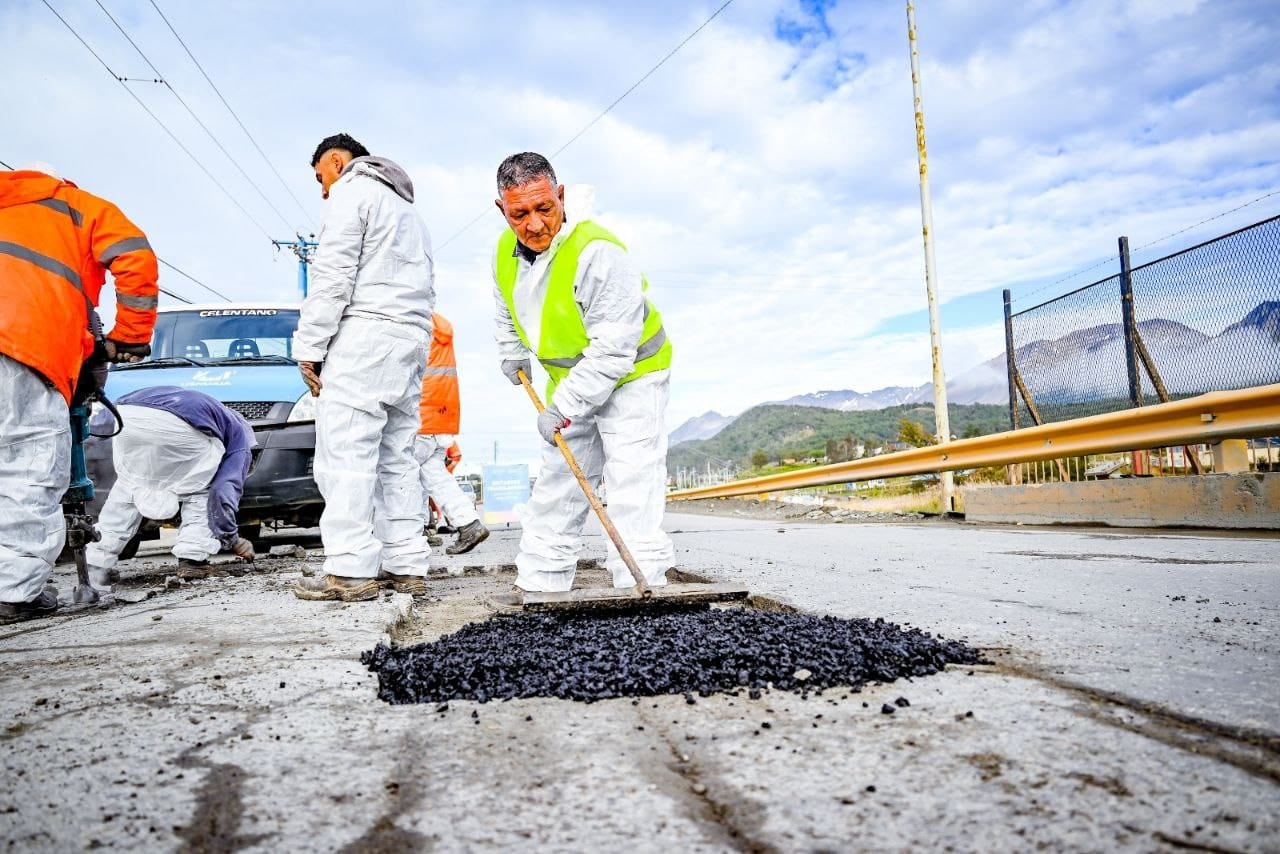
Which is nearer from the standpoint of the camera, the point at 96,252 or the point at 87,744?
the point at 87,744

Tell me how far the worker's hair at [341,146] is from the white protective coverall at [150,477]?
71.1 inches

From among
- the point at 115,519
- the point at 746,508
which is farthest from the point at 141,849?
the point at 746,508

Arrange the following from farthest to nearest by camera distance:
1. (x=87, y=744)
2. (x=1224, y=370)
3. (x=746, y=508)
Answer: (x=746, y=508)
(x=1224, y=370)
(x=87, y=744)

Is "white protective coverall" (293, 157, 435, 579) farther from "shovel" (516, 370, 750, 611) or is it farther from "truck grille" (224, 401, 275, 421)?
"truck grille" (224, 401, 275, 421)

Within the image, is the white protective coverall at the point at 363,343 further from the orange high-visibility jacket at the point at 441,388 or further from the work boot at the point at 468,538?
the orange high-visibility jacket at the point at 441,388

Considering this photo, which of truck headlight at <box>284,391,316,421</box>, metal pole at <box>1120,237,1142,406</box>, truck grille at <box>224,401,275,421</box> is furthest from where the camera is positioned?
metal pole at <box>1120,237,1142,406</box>

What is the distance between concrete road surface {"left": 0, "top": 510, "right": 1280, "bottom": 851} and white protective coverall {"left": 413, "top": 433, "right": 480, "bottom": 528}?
12.3ft

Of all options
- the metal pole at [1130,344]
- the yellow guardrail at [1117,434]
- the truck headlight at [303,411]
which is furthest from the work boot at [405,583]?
the metal pole at [1130,344]

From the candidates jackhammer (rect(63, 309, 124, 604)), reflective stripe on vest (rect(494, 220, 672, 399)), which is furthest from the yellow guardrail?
jackhammer (rect(63, 309, 124, 604))

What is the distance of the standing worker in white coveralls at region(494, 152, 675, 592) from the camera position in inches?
118

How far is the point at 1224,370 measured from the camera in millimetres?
5707

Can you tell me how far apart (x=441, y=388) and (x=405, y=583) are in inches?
128

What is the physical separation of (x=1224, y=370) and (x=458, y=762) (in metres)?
6.42

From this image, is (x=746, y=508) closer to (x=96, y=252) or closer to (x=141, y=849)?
(x=96, y=252)
